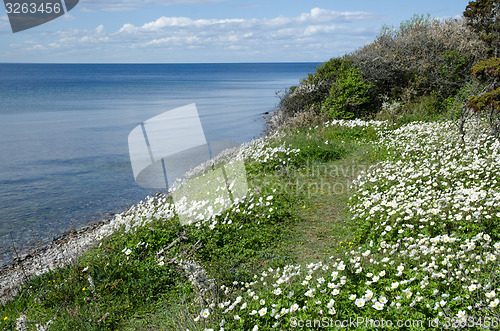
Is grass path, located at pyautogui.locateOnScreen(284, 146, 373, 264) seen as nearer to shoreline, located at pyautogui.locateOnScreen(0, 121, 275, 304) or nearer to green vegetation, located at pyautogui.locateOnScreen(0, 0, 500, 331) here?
green vegetation, located at pyautogui.locateOnScreen(0, 0, 500, 331)

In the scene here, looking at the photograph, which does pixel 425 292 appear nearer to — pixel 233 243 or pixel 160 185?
pixel 233 243

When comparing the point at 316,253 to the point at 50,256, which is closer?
the point at 316,253

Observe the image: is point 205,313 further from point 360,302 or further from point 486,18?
point 486,18

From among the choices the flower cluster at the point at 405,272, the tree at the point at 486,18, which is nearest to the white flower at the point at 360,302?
the flower cluster at the point at 405,272

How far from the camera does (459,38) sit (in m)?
17.8

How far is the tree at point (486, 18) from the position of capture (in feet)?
42.6

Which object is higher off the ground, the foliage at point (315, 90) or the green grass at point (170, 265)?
the foliage at point (315, 90)

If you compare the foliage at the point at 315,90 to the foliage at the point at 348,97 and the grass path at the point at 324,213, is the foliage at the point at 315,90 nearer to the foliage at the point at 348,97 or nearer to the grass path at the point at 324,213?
the foliage at the point at 348,97

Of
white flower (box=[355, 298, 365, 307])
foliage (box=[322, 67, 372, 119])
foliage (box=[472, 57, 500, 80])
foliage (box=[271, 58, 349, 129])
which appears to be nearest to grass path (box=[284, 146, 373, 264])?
white flower (box=[355, 298, 365, 307])

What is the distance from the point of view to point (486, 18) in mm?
14016

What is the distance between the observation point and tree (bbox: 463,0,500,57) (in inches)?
511

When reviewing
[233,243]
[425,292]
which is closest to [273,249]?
[233,243]

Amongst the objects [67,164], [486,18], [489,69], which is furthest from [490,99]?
[67,164]

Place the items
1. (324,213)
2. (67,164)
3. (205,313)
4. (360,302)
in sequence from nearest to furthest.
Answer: (360,302) < (205,313) < (324,213) < (67,164)
